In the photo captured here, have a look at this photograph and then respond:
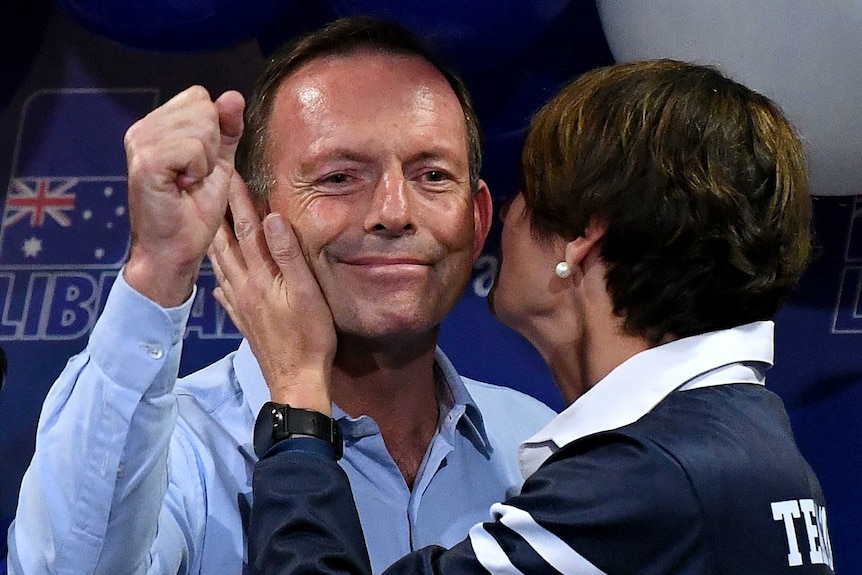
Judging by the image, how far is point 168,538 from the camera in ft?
4.58

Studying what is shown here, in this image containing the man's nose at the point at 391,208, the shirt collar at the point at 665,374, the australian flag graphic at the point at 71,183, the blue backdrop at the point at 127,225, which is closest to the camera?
the shirt collar at the point at 665,374

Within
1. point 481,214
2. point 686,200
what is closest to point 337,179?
point 481,214

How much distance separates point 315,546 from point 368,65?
733 millimetres

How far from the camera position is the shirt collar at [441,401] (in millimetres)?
1611

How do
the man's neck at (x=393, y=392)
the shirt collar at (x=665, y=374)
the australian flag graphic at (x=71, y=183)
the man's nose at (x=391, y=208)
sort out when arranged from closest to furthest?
the shirt collar at (x=665, y=374) < the man's nose at (x=391, y=208) < the man's neck at (x=393, y=392) < the australian flag graphic at (x=71, y=183)

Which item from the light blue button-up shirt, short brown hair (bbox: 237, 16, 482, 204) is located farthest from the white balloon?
the light blue button-up shirt

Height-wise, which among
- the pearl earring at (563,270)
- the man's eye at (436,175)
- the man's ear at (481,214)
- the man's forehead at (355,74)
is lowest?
the pearl earring at (563,270)

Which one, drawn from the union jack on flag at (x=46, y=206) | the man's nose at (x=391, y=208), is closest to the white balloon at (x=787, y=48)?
the man's nose at (x=391, y=208)

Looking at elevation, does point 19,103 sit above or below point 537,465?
above

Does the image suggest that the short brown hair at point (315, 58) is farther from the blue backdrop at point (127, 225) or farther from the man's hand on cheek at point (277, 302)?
the blue backdrop at point (127, 225)

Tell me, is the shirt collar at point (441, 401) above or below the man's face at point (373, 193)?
below

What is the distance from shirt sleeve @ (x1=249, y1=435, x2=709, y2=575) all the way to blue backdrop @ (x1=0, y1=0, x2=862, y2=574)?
91 centimetres

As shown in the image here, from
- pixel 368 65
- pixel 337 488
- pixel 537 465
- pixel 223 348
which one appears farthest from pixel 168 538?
pixel 223 348

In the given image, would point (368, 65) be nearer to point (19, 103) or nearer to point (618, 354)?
point (618, 354)
